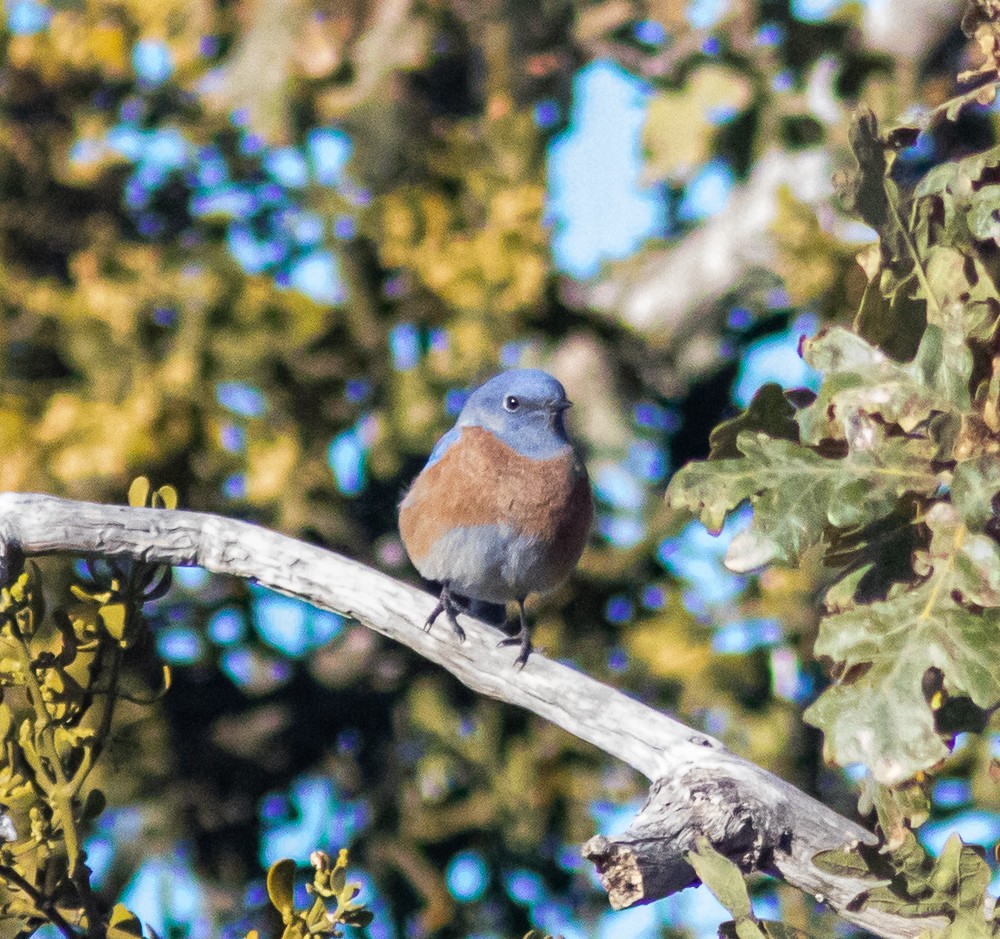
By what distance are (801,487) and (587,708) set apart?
0.98 metres

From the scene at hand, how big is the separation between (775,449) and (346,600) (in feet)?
4.25

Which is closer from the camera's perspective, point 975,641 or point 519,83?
point 975,641

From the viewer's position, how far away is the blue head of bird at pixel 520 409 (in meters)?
3.98

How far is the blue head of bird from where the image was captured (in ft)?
13.1

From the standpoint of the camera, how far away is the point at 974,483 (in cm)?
148

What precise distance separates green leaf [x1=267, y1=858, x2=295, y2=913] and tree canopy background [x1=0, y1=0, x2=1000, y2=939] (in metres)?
1.73

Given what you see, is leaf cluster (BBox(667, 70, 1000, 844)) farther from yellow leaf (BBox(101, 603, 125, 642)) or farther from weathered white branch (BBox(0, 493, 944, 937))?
yellow leaf (BBox(101, 603, 125, 642))

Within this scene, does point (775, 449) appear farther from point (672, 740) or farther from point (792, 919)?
point (792, 919)

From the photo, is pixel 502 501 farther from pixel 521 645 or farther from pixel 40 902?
pixel 40 902

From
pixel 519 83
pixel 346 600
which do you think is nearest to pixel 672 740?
pixel 346 600

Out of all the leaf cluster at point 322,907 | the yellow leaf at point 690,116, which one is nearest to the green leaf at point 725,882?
the leaf cluster at point 322,907

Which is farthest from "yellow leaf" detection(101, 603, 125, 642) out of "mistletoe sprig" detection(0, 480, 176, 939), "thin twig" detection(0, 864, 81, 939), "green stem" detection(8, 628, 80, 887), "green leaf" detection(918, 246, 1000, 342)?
"green leaf" detection(918, 246, 1000, 342)

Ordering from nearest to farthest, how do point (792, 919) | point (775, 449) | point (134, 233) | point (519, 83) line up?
point (775, 449) < point (792, 919) < point (519, 83) < point (134, 233)

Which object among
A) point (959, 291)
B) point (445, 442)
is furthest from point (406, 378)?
point (959, 291)
